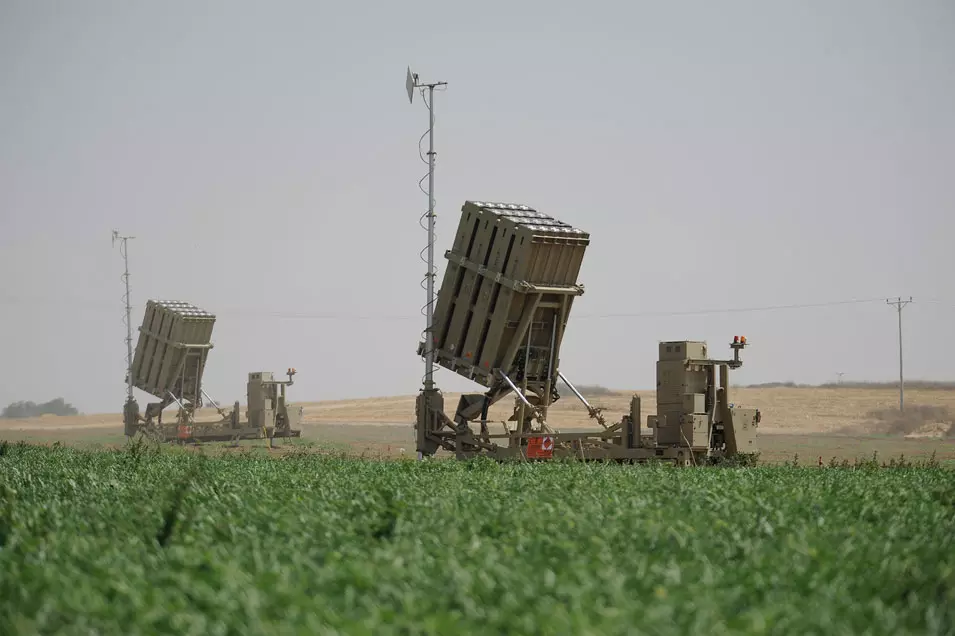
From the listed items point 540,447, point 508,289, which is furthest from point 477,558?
point 540,447

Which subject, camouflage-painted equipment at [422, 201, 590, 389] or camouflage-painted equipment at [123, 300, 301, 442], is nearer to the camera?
camouflage-painted equipment at [422, 201, 590, 389]

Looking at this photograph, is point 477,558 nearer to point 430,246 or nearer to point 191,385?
point 430,246

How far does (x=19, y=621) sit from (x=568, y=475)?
10.8 metres

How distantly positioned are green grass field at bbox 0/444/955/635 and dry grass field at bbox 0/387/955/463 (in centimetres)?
2447

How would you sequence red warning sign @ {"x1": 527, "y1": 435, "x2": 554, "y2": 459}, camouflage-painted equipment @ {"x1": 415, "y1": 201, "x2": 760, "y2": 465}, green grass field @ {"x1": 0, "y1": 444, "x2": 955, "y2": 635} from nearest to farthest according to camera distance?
green grass field @ {"x1": 0, "y1": 444, "x2": 955, "y2": 635} → camouflage-painted equipment @ {"x1": 415, "y1": 201, "x2": 760, "y2": 465} → red warning sign @ {"x1": 527, "y1": 435, "x2": 554, "y2": 459}

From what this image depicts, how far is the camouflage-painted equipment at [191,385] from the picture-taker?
38625mm

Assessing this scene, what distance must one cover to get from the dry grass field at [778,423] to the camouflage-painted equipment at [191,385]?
271cm

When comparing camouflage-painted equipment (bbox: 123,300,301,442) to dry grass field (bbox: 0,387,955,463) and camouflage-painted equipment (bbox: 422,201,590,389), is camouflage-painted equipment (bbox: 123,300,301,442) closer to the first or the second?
dry grass field (bbox: 0,387,955,463)

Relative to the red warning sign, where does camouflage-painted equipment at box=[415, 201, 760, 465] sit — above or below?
above

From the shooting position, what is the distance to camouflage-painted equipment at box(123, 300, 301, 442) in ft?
127

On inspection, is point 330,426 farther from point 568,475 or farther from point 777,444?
point 568,475

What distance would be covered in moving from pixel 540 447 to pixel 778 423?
45.8 metres

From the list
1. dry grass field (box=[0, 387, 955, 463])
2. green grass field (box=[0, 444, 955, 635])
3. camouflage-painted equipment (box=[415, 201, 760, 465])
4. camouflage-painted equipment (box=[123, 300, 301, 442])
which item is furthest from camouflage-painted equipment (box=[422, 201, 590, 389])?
camouflage-painted equipment (box=[123, 300, 301, 442])

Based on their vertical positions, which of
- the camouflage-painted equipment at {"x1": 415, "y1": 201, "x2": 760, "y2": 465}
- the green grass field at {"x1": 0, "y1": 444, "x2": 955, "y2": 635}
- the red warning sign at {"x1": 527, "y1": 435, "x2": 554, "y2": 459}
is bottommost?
the green grass field at {"x1": 0, "y1": 444, "x2": 955, "y2": 635}
